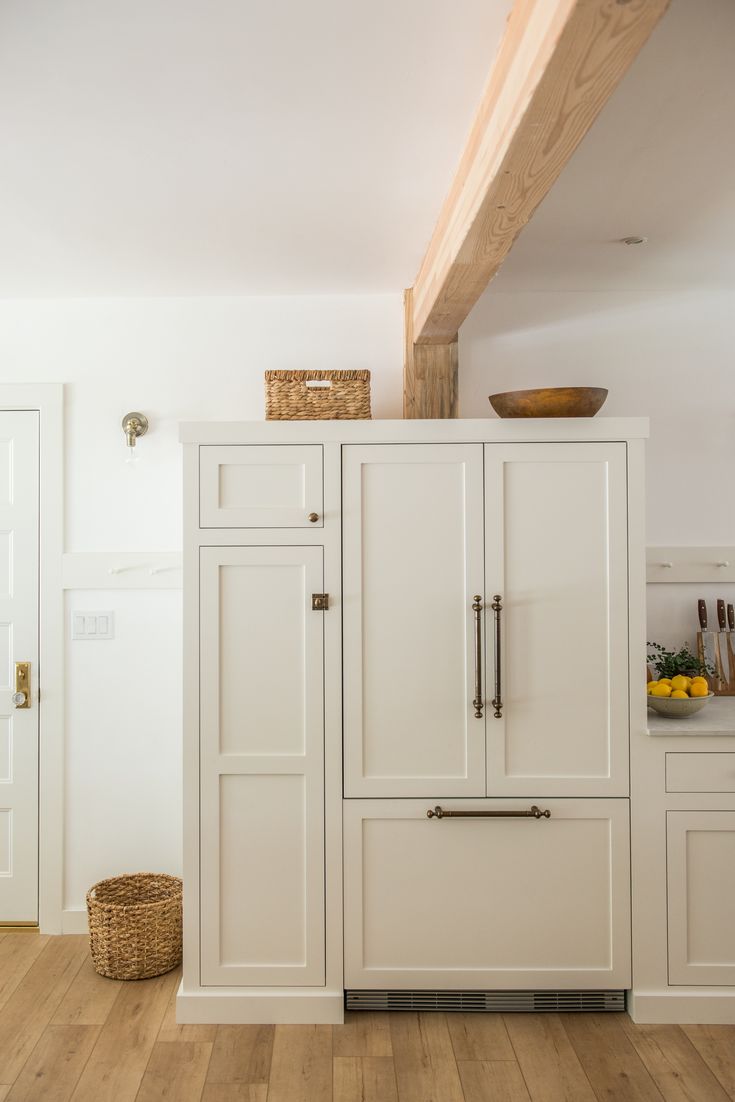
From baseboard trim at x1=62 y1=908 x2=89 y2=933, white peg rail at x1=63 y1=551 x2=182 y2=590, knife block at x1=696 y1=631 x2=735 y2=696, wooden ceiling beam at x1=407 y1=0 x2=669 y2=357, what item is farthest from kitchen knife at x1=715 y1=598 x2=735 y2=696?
baseboard trim at x1=62 y1=908 x2=89 y2=933

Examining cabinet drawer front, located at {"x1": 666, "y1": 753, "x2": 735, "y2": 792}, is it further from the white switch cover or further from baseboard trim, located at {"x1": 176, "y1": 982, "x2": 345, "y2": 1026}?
the white switch cover

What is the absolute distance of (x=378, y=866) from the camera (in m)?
2.85

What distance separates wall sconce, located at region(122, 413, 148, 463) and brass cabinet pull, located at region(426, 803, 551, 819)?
5.90ft

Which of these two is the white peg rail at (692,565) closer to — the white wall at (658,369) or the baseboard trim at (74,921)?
the white wall at (658,369)

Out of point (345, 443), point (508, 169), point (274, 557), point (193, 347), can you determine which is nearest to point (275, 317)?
point (193, 347)

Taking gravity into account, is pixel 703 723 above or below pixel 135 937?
above

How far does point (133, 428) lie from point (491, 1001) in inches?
96.2

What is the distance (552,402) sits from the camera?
2.83m

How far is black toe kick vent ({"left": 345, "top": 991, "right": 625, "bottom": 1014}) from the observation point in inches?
112

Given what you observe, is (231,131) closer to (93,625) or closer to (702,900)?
(93,625)

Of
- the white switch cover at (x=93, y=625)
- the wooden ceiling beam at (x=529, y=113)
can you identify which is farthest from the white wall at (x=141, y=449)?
the wooden ceiling beam at (x=529, y=113)

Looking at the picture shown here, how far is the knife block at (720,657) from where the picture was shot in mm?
3361

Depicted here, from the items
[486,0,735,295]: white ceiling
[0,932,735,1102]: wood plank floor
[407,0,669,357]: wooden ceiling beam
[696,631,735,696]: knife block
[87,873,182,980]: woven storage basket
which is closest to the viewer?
[407,0,669,357]: wooden ceiling beam

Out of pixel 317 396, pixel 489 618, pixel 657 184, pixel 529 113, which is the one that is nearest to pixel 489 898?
pixel 489 618
